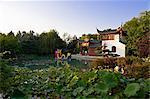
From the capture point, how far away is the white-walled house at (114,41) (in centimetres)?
2848


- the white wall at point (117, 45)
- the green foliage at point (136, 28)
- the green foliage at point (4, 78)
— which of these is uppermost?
the green foliage at point (136, 28)

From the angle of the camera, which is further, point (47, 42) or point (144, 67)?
point (47, 42)

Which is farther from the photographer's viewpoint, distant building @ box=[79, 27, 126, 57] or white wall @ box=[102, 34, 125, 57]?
distant building @ box=[79, 27, 126, 57]

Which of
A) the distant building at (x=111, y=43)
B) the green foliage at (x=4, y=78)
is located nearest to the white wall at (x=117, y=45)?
the distant building at (x=111, y=43)

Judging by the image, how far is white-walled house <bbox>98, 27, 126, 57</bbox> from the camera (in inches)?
1121

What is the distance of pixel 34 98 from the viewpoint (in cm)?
281

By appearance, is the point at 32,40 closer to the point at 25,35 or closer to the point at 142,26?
the point at 25,35

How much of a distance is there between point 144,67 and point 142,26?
13.7 meters

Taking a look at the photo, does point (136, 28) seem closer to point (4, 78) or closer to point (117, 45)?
point (117, 45)

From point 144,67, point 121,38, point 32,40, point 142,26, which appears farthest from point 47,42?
point 144,67

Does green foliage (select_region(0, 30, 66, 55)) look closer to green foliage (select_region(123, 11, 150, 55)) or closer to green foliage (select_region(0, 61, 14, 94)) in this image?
green foliage (select_region(123, 11, 150, 55))

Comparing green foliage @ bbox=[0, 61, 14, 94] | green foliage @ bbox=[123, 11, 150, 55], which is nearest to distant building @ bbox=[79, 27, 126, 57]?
green foliage @ bbox=[123, 11, 150, 55]

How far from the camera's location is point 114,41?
29.8 meters

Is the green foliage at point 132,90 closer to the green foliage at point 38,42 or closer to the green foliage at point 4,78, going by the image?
the green foliage at point 4,78
